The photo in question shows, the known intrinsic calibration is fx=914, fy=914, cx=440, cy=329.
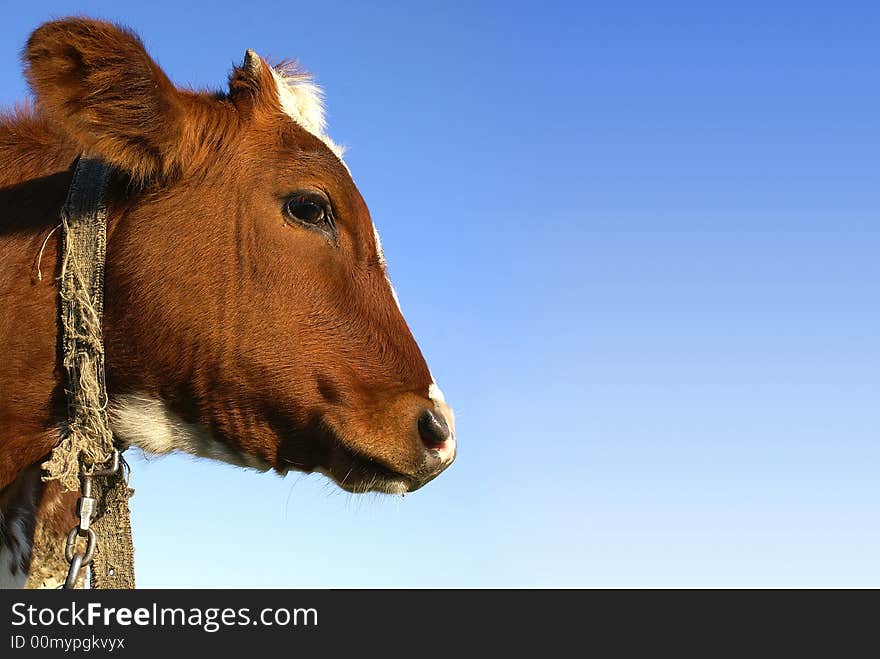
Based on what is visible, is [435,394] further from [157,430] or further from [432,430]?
[157,430]

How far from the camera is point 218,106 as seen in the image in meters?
4.46

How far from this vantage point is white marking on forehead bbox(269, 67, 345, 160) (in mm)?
4690

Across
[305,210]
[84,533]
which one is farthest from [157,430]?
[305,210]

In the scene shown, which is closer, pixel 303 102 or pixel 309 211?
pixel 309 211

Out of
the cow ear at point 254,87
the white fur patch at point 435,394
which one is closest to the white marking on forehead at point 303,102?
the cow ear at point 254,87

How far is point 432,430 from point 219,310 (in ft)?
3.55

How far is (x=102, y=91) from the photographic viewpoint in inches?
161

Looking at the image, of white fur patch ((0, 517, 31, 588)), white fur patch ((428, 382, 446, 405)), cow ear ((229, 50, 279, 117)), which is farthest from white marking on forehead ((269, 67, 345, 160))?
white fur patch ((0, 517, 31, 588))

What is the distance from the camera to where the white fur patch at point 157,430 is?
4.02 metres

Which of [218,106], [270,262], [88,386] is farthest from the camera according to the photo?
[218,106]

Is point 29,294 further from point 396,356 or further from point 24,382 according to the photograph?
point 396,356
